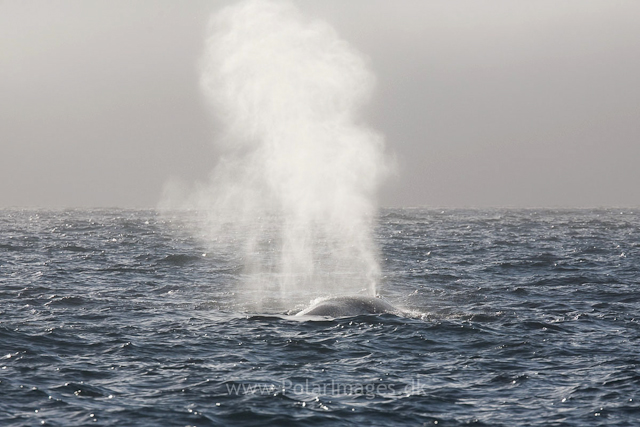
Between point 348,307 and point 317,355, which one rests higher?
point 348,307

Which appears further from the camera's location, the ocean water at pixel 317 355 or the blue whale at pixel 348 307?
the blue whale at pixel 348 307

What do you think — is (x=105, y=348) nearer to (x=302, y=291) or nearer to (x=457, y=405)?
(x=457, y=405)

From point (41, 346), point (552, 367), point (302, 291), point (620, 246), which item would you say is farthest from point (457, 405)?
point (620, 246)

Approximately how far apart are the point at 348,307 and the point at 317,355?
25.8 feet

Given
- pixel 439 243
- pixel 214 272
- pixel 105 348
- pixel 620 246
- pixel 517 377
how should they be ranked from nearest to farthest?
1. pixel 517 377
2. pixel 105 348
3. pixel 214 272
4. pixel 620 246
5. pixel 439 243

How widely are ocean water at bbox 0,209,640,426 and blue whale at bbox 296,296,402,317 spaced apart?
858 millimetres

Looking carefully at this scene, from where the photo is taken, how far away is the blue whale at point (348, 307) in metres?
31.3

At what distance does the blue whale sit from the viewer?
103 ft

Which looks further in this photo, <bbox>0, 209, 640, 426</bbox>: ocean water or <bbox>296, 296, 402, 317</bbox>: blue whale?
<bbox>296, 296, 402, 317</bbox>: blue whale

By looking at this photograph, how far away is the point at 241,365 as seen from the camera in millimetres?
22703

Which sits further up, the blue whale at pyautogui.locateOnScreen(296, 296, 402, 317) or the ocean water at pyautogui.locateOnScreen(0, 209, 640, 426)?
the blue whale at pyautogui.locateOnScreen(296, 296, 402, 317)

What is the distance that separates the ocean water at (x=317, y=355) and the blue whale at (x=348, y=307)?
2.81 feet

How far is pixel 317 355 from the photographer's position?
78.7ft

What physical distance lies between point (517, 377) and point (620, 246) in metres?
55.8
